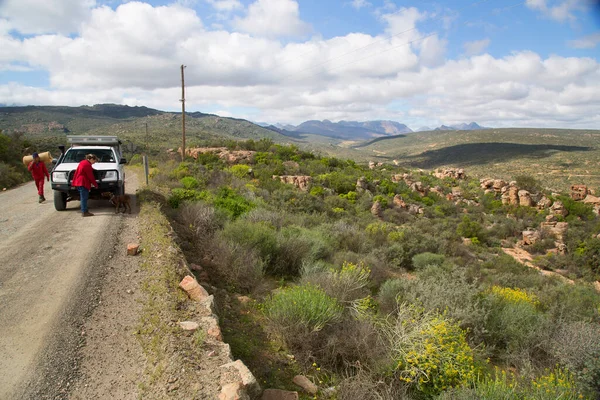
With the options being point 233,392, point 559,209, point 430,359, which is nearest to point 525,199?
point 559,209

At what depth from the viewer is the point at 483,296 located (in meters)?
6.02

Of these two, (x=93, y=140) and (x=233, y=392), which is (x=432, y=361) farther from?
(x=93, y=140)

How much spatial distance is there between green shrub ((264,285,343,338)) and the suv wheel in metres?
7.70

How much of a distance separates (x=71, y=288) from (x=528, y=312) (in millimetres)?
7141

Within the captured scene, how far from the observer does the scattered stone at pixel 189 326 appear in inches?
Result: 145

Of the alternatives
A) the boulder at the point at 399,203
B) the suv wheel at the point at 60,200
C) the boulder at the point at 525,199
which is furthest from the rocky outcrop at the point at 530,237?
the suv wheel at the point at 60,200

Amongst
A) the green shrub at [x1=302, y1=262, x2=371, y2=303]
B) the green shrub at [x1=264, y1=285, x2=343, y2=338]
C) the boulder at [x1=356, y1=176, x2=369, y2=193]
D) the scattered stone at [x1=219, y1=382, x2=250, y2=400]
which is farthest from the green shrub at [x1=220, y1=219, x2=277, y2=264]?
the boulder at [x1=356, y1=176, x2=369, y2=193]

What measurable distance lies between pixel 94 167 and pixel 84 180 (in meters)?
1.15

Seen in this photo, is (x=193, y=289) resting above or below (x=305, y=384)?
above

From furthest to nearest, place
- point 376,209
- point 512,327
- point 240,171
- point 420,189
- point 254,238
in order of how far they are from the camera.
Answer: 1. point 420,189
2. point 240,171
3. point 376,209
4. point 254,238
5. point 512,327

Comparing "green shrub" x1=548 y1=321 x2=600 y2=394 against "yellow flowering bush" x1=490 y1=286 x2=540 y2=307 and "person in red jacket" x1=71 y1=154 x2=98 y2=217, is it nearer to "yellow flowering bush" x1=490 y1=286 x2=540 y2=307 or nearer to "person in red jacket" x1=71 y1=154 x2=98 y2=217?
"yellow flowering bush" x1=490 y1=286 x2=540 y2=307

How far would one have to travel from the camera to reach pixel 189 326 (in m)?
3.71

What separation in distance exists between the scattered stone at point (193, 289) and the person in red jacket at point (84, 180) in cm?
540

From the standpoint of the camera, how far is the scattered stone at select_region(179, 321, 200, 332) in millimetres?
3674
